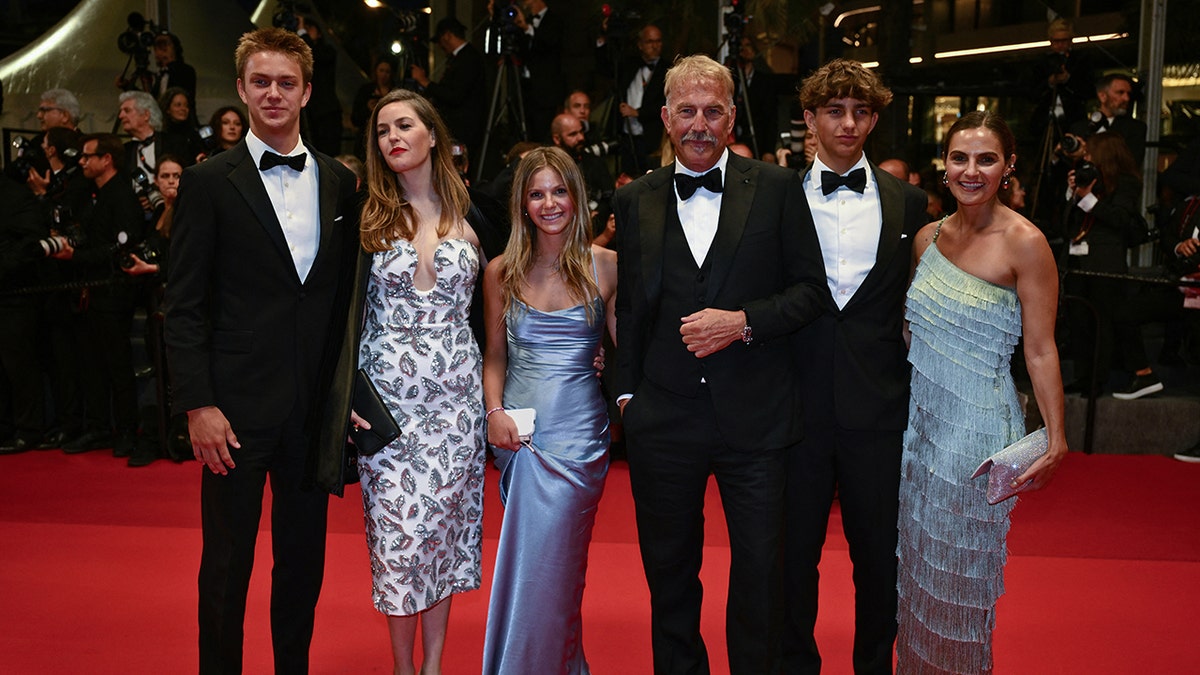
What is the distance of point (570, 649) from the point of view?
2.98m

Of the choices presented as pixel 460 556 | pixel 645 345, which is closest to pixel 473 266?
pixel 645 345

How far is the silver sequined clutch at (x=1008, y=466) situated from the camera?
268cm

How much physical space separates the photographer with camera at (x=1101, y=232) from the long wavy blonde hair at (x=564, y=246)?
14.2 feet

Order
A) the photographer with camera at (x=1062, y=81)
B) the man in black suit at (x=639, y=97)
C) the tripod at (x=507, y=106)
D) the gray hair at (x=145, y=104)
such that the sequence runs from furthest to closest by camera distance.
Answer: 1. the tripod at (x=507, y=106)
2. the photographer with camera at (x=1062, y=81)
3. the man in black suit at (x=639, y=97)
4. the gray hair at (x=145, y=104)

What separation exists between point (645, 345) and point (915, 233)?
801 mm

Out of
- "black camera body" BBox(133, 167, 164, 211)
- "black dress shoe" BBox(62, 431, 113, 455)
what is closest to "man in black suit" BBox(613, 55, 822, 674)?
"black camera body" BBox(133, 167, 164, 211)

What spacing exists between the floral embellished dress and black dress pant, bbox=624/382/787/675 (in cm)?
53

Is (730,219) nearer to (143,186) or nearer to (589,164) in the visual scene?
(589,164)

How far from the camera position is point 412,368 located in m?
3.01

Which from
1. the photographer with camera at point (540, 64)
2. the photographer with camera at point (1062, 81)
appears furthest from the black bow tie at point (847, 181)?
the photographer with camera at point (1062, 81)

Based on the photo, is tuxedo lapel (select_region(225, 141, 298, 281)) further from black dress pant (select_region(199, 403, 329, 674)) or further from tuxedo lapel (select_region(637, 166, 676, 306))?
tuxedo lapel (select_region(637, 166, 676, 306))

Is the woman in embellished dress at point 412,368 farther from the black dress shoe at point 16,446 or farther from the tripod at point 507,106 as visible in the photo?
the tripod at point 507,106

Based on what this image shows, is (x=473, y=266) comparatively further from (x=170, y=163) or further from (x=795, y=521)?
(x=170, y=163)

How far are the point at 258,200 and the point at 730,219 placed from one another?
1194 mm
